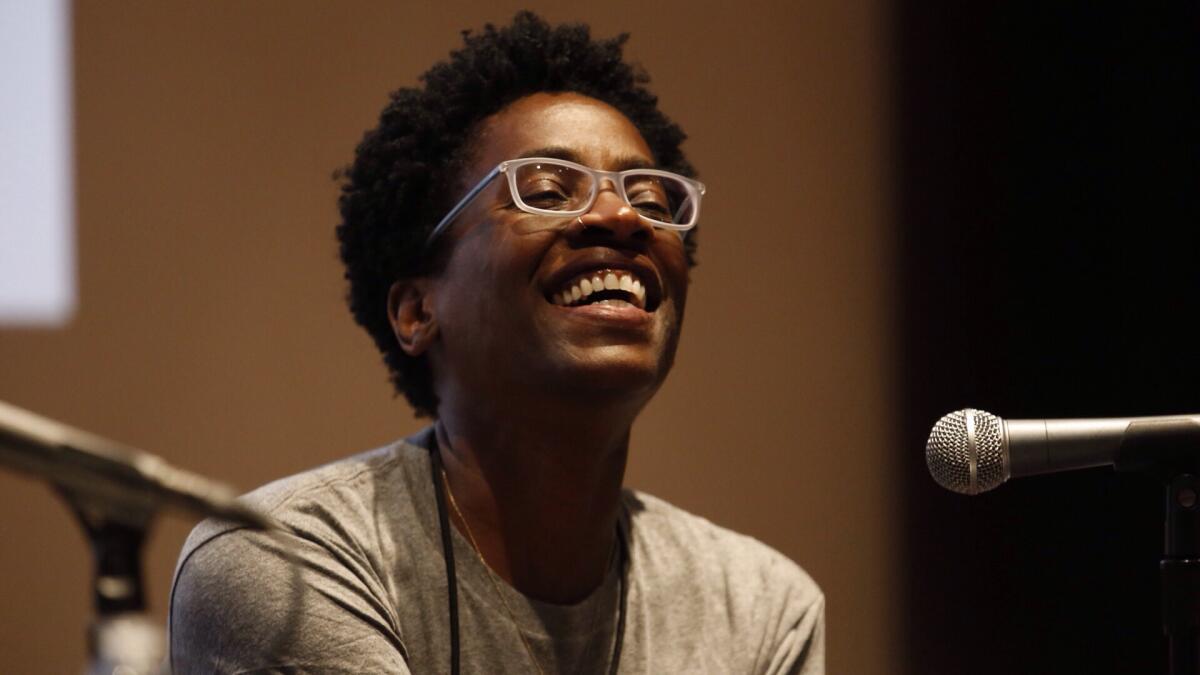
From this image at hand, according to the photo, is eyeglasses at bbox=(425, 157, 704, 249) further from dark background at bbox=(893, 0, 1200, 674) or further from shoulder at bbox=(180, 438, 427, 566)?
dark background at bbox=(893, 0, 1200, 674)

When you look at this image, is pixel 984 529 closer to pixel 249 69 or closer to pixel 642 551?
pixel 642 551

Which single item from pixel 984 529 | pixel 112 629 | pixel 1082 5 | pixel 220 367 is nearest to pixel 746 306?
pixel 984 529

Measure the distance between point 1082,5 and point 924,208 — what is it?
635 millimetres

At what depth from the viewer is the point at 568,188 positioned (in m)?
1.96

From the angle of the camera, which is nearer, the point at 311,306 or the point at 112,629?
the point at 112,629

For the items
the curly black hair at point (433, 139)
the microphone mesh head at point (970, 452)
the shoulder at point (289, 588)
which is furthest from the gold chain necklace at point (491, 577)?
the microphone mesh head at point (970, 452)

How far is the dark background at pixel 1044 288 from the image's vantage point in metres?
2.84

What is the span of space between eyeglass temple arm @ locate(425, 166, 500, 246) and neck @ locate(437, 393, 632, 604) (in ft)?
0.96

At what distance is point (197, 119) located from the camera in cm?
270

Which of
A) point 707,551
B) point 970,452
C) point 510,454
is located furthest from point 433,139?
point 970,452

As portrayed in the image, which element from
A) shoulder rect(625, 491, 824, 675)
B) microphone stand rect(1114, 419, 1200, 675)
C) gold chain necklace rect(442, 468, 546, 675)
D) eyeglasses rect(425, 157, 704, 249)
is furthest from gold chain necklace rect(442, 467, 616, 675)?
microphone stand rect(1114, 419, 1200, 675)

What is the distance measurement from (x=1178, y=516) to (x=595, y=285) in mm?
856

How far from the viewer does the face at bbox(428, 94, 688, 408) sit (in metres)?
1.86

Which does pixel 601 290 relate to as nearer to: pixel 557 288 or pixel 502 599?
pixel 557 288
